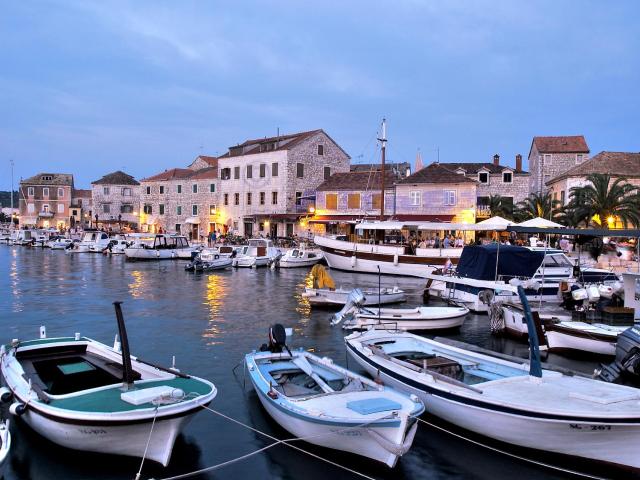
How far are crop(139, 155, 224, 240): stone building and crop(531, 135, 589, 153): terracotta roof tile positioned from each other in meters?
36.9

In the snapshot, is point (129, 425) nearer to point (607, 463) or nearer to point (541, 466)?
point (541, 466)

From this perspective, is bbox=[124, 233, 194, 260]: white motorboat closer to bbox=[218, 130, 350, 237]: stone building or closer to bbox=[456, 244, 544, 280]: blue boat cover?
bbox=[218, 130, 350, 237]: stone building

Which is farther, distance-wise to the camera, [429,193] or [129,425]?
[429,193]

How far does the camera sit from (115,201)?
86.2m

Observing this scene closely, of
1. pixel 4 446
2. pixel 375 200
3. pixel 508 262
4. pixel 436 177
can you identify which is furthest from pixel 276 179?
pixel 4 446

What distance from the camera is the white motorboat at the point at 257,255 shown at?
4378 centimetres

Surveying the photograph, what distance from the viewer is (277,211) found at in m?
58.9

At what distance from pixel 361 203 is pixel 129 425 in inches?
1836

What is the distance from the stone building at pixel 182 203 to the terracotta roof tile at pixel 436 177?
2603cm

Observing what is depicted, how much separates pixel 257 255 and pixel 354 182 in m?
14.5

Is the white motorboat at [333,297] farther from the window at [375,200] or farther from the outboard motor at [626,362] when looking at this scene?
the window at [375,200]

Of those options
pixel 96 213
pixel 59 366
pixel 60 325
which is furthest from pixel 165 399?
pixel 96 213

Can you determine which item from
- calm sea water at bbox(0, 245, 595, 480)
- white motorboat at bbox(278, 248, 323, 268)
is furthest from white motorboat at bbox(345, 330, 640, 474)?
white motorboat at bbox(278, 248, 323, 268)

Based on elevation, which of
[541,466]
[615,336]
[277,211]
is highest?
[277,211]
